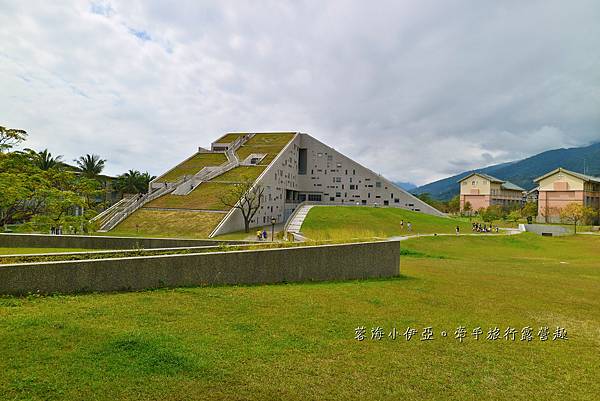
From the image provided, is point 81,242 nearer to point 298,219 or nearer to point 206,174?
point 298,219

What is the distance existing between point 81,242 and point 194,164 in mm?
44016

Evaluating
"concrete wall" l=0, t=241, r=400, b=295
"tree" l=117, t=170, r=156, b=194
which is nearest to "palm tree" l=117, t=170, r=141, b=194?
"tree" l=117, t=170, r=156, b=194

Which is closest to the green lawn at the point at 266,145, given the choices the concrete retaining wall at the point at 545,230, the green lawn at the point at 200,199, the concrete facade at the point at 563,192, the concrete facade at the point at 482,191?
the green lawn at the point at 200,199

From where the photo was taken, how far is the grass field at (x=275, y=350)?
4.23 m

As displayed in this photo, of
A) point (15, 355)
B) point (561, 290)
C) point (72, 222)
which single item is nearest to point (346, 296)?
point (15, 355)

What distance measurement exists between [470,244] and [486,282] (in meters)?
22.6

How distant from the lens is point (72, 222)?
2298 centimetres

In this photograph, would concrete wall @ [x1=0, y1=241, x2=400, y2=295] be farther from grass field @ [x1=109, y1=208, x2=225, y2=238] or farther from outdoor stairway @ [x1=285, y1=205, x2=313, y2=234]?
outdoor stairway @ [x1=285, y1=205, x2=313, y2=234]

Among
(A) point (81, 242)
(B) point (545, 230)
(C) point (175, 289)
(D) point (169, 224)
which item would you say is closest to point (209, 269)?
(C) point (175, 289)

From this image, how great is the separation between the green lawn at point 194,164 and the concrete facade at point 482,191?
58425 mm

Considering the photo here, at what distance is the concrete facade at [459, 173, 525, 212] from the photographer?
286ft

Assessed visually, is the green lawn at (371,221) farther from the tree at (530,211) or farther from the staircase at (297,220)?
the tree at (530,211)

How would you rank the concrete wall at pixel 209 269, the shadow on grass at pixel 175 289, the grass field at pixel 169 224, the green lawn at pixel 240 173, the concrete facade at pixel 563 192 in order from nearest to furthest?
the shadow on grass at pixel 175 289, the concrete wall at pixel 209 269, the grass field at pixel 169 224, the green lawn at pixel 240 173, the concrete facade at pixel 563 192

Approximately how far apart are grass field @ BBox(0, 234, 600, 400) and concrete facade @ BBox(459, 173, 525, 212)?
86.7 m
